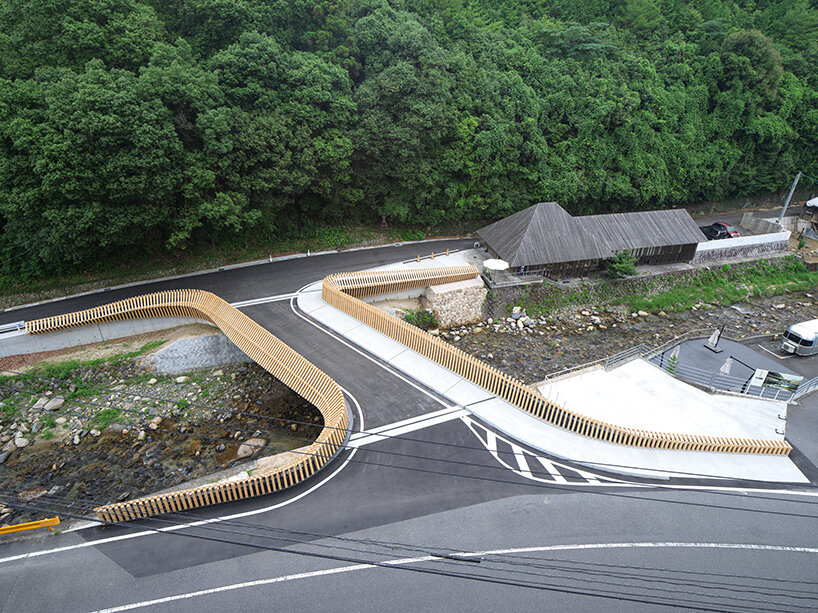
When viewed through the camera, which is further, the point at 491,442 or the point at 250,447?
the point at 250,447

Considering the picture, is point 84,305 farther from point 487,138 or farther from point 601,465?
point 487,138

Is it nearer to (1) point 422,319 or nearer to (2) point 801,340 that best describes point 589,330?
(2) point 801,340

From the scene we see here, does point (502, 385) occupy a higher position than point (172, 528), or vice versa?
point (502, 385)

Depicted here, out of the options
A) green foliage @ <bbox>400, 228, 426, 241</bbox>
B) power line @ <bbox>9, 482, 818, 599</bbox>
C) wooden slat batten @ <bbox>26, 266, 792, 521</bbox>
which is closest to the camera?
power line @ <bbox>9, 482, 818, 599</bbox>

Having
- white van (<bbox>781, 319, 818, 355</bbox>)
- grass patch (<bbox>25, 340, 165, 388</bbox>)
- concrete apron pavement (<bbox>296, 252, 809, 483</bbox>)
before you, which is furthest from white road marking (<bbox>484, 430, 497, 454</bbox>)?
white van (<bbox>781, 319, 818, 355</bbox>)

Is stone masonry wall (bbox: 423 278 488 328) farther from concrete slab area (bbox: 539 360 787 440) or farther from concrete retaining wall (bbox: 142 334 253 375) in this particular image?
concrete retaining wall (bbox: 142 334 253 375)

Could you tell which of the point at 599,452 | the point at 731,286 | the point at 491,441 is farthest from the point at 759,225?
the point at 491,441
